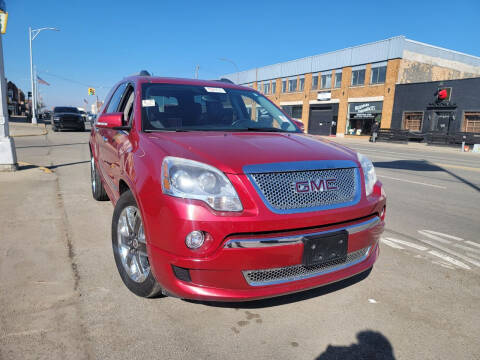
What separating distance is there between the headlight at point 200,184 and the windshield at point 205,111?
93 cm

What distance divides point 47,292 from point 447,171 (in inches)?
458

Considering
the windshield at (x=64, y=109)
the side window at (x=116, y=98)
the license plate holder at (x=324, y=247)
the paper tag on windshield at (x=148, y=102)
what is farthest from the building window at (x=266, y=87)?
the license plate holder at (x=324, y=247)

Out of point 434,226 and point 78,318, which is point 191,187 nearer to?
point 78,318

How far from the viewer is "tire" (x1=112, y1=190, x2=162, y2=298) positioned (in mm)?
2473

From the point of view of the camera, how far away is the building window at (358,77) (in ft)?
127

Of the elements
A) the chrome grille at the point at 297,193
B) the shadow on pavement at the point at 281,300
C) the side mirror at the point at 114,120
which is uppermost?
the side mirror at the point at 114,120

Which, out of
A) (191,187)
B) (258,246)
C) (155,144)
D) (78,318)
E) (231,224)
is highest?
(155,144)

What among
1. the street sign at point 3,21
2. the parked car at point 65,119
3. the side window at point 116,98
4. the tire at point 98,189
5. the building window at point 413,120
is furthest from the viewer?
the building window at point 413,120

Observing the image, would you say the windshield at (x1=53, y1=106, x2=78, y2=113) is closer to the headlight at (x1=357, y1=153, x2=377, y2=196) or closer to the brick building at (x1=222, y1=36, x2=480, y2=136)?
the headlight at (x1=357, y1=153, x2=377, y2=196)

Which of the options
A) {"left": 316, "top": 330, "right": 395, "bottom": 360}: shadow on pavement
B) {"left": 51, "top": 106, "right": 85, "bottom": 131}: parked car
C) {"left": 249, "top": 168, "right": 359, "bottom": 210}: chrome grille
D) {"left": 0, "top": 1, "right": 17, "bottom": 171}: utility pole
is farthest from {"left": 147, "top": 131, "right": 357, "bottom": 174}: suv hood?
{"left": 51, "top": 106, "right": 85, "bottom": 131}: parked car

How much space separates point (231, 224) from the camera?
1.98 metres

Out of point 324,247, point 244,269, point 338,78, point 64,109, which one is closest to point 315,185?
point 324,247

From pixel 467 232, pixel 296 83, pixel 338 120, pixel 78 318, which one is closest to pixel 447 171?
pixel 467 232

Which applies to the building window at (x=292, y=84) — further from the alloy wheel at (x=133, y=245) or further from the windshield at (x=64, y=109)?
the alloy wheel at (x=133, y=245)
